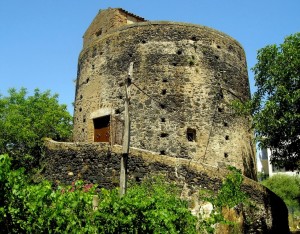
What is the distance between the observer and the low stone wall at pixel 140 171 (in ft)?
41.3

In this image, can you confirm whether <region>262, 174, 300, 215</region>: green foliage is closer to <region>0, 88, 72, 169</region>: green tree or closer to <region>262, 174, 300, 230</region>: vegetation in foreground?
<region>262, 174, 300, 230</region>: vegetation in foreground

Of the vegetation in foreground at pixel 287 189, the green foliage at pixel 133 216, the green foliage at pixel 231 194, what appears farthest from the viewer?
the vegetation in foreground at pixel 287 189

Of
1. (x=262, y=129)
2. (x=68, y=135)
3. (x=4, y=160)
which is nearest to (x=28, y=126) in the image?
(x=68, y=135)

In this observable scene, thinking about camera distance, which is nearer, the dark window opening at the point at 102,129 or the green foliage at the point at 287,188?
the dark window opening at the point at 102,129

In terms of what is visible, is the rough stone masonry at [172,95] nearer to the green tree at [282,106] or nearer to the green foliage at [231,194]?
the green tree at [282,106]

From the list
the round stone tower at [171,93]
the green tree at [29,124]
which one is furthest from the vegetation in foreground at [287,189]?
the green tree at [29,124]

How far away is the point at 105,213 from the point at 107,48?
43.0 feet

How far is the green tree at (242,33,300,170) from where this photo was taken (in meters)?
13.5

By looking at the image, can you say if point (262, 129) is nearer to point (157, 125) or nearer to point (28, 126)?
point (157, 125)

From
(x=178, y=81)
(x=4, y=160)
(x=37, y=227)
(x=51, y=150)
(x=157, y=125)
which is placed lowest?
(x=37, y=227)

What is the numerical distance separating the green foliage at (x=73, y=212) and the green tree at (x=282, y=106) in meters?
7.31

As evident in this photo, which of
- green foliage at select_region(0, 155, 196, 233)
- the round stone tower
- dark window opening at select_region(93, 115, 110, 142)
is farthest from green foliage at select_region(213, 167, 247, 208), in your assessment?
dark window opening at select_region(93, 115, 110, 142)

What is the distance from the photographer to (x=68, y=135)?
2548 centimetres

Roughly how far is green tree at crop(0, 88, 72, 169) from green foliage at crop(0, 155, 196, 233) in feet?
45.0
